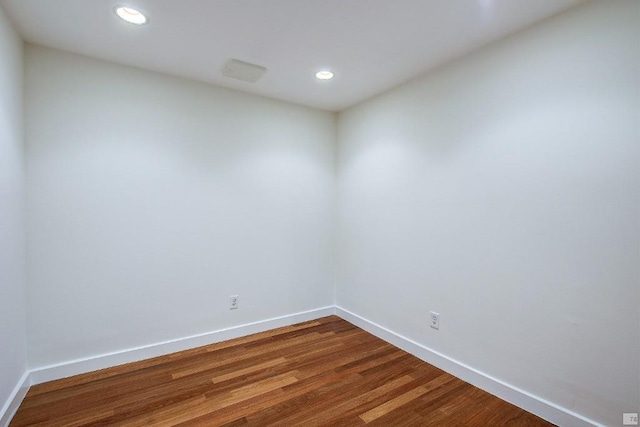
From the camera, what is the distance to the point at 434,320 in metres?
2.54

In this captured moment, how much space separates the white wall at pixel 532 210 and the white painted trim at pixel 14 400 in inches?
107

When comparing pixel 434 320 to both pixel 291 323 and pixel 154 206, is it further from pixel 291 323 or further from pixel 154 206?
pixel 154 206

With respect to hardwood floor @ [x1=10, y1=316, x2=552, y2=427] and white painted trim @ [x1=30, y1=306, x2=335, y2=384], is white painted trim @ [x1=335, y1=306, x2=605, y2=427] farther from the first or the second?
white painted trim @ [x1=30, y1=306, x2=335, y2=384]

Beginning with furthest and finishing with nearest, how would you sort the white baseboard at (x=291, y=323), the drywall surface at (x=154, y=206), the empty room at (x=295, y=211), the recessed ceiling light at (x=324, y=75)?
1. the recessed ceiling light at (x=324, y=75)
2. the drywall surface at (x=154, y=206)
3. the white baseboard at (x=291, y=323)
4. the empty room at (x=295, y=211)

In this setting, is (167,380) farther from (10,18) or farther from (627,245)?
(627,245)

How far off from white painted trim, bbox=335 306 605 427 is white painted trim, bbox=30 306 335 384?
3.13ft

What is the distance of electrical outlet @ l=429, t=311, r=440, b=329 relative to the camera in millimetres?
2512

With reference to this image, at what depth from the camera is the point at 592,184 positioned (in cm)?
168

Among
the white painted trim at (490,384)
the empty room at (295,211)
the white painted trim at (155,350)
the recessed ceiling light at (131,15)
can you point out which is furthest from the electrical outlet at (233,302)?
the recessed ceiling light at (131,15)

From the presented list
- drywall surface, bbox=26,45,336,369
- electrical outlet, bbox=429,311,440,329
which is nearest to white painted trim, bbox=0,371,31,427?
drywall surface, bbox=26,45,336,369

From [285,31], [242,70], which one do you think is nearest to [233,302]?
[242,70]

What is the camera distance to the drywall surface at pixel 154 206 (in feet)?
7.32

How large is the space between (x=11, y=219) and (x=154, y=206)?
0.86 m

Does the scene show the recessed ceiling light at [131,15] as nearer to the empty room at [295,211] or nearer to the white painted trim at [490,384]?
the empty room at [295,211]
